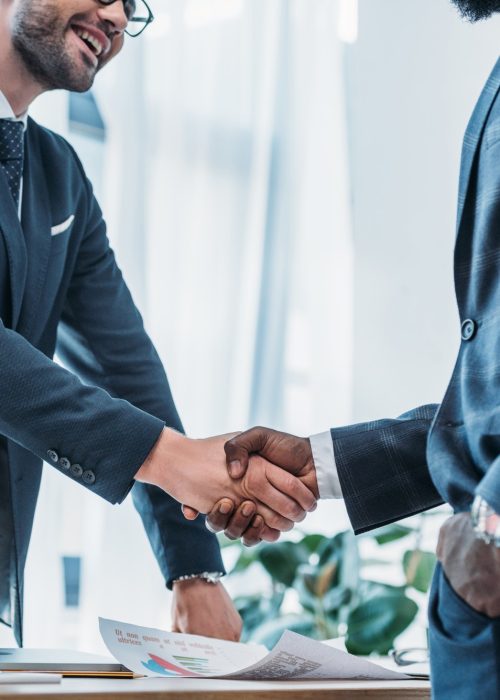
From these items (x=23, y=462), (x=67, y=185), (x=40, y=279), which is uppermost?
(x=67, y=185)

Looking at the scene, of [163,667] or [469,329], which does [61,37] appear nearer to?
[469,329]

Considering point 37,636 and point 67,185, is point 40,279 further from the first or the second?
point 37,636

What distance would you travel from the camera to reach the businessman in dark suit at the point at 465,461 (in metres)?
0.89

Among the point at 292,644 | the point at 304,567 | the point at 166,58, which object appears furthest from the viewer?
the point at 166,58

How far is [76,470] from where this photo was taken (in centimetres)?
141

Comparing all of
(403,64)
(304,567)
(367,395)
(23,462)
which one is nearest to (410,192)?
(403,64)

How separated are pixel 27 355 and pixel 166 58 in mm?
1747

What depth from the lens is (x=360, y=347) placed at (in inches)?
124

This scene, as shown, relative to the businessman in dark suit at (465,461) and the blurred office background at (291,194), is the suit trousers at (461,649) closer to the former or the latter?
the businessman in dark suit at (465,461)

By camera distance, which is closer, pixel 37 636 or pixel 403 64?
pixel 37 636

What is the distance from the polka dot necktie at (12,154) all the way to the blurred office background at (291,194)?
103 cm

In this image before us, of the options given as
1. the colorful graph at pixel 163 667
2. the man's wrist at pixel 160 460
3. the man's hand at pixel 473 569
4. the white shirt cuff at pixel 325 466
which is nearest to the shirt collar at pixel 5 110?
the man's wrist at pixel 160 460

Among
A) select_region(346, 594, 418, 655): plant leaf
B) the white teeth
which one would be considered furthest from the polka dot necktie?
select_region(346, 594, 418, 655): plant leaf

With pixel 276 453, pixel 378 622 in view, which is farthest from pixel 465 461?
pixel 378 622
